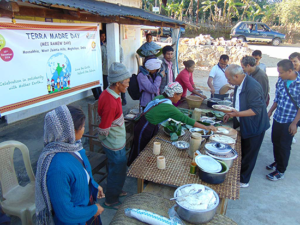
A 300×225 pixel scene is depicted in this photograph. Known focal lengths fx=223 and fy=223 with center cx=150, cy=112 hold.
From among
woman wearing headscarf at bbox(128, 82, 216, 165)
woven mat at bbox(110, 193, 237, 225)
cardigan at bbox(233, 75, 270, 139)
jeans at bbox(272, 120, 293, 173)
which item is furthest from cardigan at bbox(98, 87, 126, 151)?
jeans at bbox(272, 120, 293, 173)

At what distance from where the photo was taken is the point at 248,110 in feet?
9.28

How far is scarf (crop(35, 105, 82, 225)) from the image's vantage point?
1.33m

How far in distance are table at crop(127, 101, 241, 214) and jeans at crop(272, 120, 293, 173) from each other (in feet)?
4.93

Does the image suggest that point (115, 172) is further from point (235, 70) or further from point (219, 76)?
point (219, 76)

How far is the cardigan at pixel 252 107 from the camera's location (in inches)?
110

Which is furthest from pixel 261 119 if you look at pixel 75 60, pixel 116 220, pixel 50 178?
pixel 75 60

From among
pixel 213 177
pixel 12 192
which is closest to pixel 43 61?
pixel 12 192

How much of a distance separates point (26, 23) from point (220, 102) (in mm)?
3299

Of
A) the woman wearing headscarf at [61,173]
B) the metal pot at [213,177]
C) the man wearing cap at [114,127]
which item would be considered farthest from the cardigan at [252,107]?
the woman wearing headscarf at [61,173]

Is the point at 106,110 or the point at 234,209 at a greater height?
the point at 106,110

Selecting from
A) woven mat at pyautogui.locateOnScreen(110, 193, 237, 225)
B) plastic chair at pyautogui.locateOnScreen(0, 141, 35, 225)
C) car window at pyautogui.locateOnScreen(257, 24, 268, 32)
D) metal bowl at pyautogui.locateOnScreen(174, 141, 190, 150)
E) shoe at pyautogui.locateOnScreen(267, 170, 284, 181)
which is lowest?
shoe at pyautogui.locateOnScreen(267, 170, 284, 181)

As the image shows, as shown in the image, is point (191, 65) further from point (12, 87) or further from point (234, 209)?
point (12, 87)

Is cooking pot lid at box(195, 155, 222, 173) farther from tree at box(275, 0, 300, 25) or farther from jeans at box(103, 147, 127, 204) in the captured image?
tree at box(275, 0, 300, 25)

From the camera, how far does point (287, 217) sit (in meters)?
2.82
